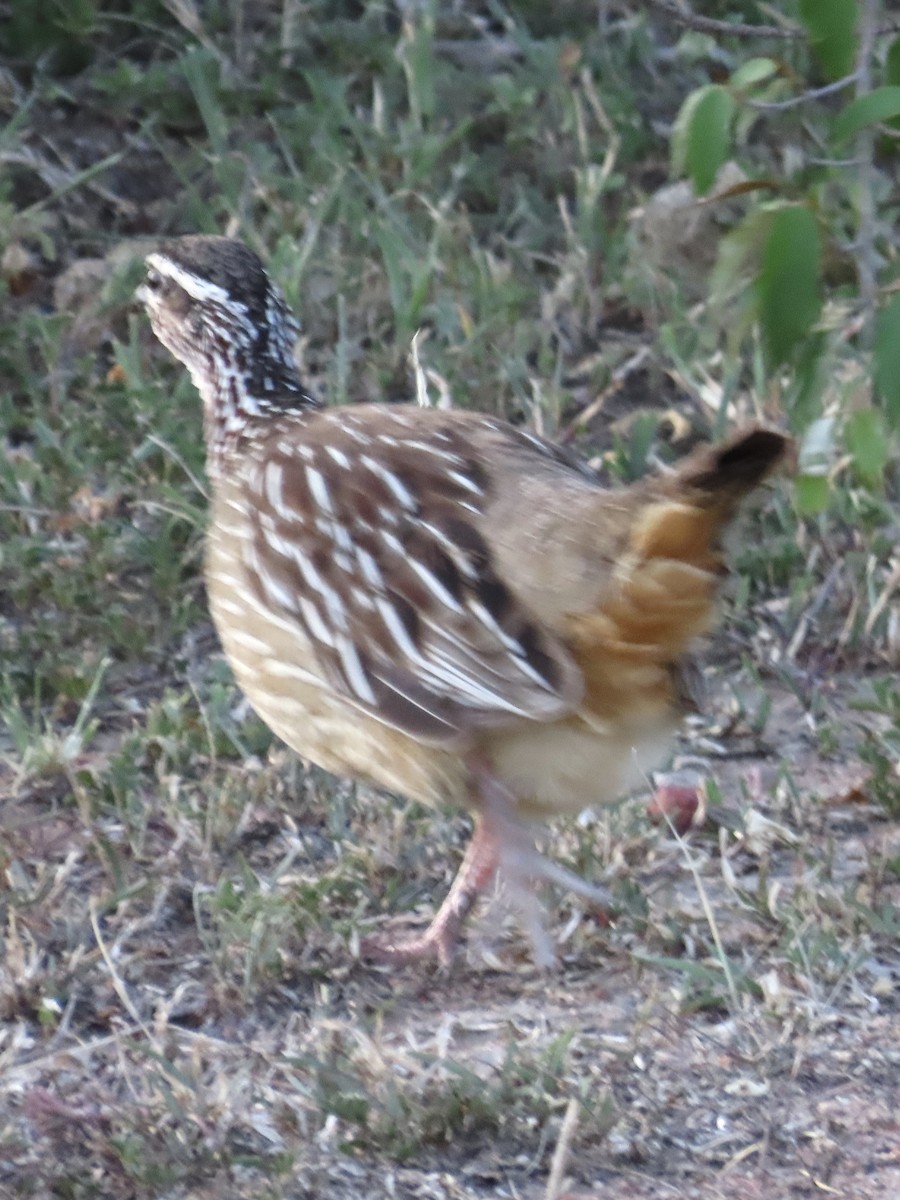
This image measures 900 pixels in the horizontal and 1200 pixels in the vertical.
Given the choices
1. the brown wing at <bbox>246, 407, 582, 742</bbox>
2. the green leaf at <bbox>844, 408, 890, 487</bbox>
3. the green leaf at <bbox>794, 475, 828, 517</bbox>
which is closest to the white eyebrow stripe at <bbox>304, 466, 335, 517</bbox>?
the brown wing at <bbox>246, 407, 582, 742</bbox>

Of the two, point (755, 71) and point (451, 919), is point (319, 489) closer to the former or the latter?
point (451, 919)

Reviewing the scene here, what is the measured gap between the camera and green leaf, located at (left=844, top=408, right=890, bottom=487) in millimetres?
3232

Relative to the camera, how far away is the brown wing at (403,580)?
3447mm

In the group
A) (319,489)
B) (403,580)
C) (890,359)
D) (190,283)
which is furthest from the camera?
(190,283)

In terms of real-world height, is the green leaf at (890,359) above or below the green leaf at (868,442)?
above

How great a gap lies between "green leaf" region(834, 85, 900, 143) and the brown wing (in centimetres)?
96

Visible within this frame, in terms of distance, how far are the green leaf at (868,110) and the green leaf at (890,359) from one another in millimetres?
283

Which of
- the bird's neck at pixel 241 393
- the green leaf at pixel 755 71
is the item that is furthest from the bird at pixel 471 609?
the green leaf at pixel 755 71

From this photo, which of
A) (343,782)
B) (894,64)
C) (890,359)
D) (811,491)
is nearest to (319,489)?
(343,782)

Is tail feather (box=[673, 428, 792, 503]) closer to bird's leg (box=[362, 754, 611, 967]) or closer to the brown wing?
the brown wing

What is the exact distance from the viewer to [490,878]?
3.91 meters

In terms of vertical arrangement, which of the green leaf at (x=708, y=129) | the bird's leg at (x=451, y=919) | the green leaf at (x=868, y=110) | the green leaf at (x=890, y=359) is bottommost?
the bird's leg at (x=451, y=919)

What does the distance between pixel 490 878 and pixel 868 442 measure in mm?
1170

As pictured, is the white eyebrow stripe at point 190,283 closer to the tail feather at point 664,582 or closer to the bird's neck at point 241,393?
the bird's neck at point 241,393
